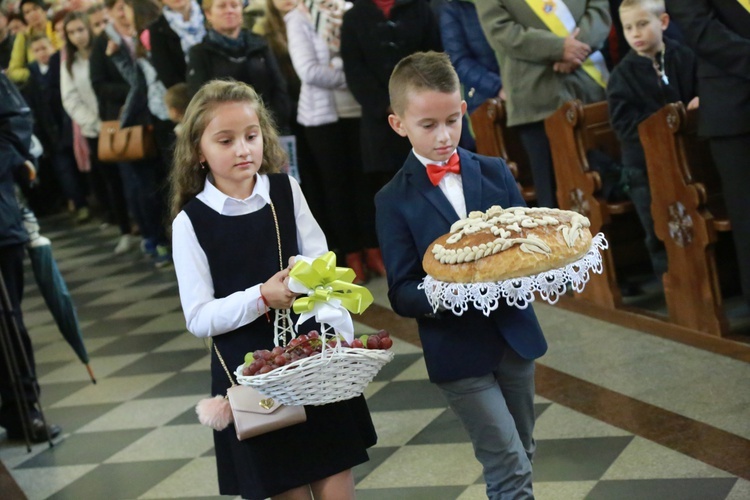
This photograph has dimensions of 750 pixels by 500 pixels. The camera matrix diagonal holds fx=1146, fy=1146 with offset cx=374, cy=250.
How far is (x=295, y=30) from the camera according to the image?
6.66 metres

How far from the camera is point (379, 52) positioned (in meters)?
6.28

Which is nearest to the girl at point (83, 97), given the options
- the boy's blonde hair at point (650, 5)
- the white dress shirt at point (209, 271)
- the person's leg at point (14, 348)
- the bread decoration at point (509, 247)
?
the person's leg at point (14, 348)

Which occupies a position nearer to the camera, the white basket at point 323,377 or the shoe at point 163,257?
the white basket at point 323,377

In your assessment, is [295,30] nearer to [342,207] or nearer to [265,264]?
[342,207]

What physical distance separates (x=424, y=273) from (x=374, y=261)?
4.10m

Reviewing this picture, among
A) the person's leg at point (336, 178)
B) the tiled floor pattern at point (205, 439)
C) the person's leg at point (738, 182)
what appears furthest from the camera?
the person's leg at point (336, 178)

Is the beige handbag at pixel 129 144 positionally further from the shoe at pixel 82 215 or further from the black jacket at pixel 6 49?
the black jacket at pixel 6 49

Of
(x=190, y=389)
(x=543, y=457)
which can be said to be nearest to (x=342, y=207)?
(x=190, y=389)

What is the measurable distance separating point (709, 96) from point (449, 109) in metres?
2.12

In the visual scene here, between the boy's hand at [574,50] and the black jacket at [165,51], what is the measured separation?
262 cm

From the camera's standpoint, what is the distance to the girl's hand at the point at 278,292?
2625 mm

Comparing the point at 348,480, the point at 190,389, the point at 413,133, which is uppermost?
the point at 413,133

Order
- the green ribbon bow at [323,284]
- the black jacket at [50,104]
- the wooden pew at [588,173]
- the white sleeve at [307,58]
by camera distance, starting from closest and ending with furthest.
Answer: the green ribbon bow at [323,284], the wooden pew at [588,173], the white sleeve at [307,58], the black jacket at [50,104]

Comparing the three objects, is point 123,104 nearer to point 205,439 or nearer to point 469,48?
point 469,48
